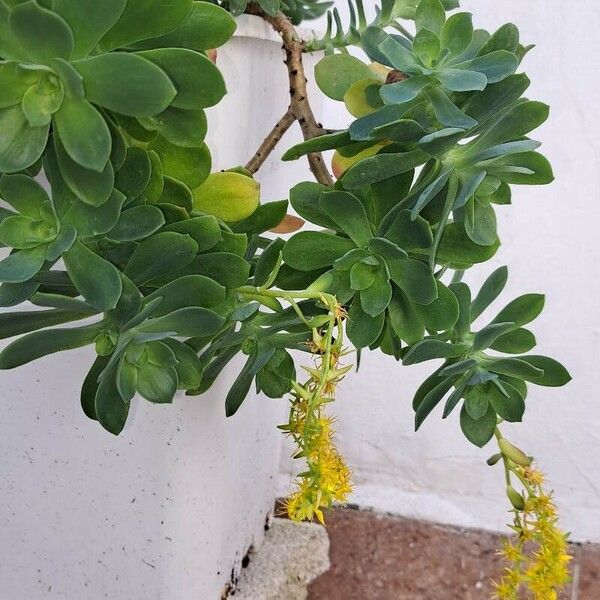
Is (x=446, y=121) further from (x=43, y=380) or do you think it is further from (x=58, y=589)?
(x=58, y=589)

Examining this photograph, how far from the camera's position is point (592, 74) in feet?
3.05

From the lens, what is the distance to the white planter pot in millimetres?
613

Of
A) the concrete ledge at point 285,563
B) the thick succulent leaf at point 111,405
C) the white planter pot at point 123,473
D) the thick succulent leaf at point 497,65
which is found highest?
the thick succulent leaf at point 497,65

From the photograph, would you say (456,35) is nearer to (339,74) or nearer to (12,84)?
(339,74)

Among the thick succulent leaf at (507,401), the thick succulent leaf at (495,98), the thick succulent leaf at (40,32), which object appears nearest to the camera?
the thick succulent leaf at (40,32)

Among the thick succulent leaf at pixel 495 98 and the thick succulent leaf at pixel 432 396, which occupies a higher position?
the thick succulent leaf at pixel 495 98

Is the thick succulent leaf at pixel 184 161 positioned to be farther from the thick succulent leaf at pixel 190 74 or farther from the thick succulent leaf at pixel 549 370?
the thick succulent leaf at pixel 549 370

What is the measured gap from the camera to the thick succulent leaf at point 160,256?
42cm

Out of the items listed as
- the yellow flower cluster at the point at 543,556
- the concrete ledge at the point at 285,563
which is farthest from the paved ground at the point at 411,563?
the yellow flower cluster at the point at 543,556

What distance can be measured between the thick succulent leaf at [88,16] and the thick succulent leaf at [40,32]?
0.01 m

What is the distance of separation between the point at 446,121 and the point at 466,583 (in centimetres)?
71

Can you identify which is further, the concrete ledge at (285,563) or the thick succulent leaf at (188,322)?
the concrete ledge at (285,563)

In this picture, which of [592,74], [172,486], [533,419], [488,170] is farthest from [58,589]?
[592,74]

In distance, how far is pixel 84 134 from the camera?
36 cm
